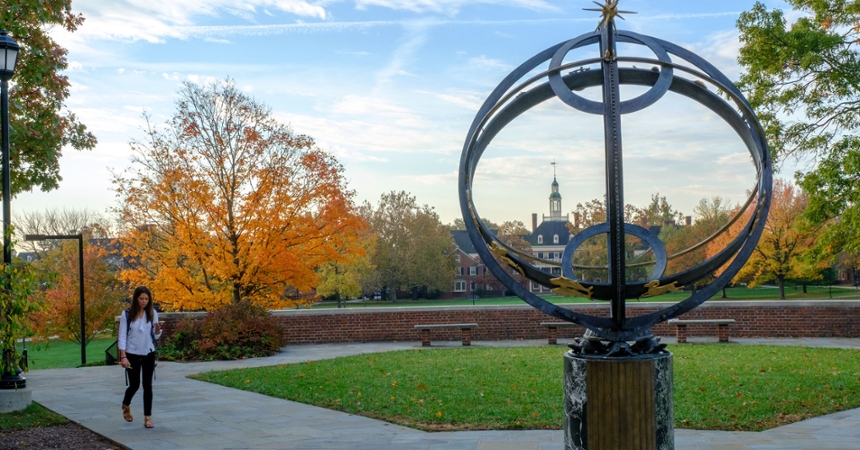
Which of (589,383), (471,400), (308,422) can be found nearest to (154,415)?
(308,422)

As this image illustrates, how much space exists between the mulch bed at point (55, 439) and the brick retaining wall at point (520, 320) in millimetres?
10136

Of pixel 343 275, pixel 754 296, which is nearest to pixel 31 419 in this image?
pixel 343 275

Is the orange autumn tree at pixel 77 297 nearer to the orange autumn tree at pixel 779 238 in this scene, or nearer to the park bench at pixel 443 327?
the park bench at pixel 443 327

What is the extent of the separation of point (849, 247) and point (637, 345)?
12.2m

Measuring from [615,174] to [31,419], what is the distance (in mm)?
7946

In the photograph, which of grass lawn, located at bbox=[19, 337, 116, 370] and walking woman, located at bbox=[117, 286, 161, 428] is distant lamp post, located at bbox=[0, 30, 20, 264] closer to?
walking woman, located at bbox=[117, 286, 161, 428]

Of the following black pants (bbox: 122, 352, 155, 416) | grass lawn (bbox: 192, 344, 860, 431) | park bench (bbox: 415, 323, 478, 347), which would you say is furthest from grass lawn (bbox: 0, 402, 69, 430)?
park bench (bbox: 415, 323, 478, 347)

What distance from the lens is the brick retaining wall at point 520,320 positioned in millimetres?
18000

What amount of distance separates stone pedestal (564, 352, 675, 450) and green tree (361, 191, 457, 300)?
1816 inches

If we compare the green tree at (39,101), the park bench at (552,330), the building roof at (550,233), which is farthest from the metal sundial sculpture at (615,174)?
the building roof at (550,233)

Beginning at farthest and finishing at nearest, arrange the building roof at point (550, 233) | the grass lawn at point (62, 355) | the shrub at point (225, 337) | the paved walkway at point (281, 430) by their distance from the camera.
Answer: the building roof at point (550, 233) → the grass lawn at point (62, 355) → the shrub at point (225, 337) → the paved walkway at point (281, 430)

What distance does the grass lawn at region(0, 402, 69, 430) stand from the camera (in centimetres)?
891

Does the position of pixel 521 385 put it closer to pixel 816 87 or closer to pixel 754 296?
pixel 816 87

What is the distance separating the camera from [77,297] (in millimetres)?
26703
